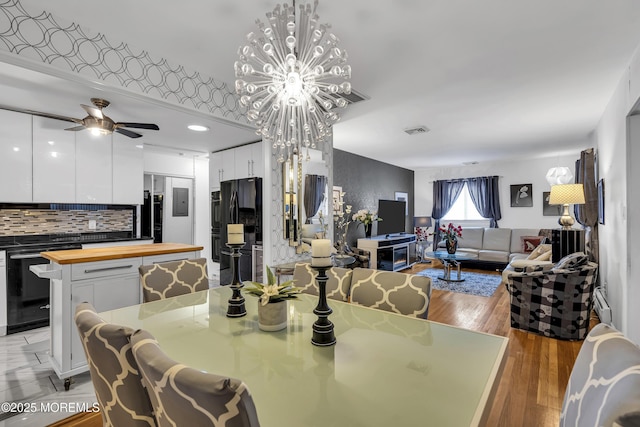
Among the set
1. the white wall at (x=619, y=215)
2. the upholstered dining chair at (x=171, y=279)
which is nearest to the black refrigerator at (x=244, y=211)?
the upholstered dining chair at (x=171, y=279)

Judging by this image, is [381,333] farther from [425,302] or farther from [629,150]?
[629,150]

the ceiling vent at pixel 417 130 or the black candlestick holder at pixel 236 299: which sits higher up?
the ceiling vent at pixel 417 130

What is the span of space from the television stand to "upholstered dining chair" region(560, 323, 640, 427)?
487cm

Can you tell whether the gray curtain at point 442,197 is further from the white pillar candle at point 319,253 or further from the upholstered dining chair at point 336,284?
the white pillar candle at point 319,253

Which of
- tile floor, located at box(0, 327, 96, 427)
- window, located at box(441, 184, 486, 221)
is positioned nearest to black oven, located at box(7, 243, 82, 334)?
tile floor, located at box(0, 327, 96, 427)

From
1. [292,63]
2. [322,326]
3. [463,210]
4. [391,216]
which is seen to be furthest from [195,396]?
[463,210]

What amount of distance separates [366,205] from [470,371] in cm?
552

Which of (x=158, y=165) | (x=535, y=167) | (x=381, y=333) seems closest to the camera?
(x=381, y=333)

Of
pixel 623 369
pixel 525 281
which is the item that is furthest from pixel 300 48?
pixel 525 281

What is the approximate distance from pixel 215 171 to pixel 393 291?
12.3ft

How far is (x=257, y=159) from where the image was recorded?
3.95 m

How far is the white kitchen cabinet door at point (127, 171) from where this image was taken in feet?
12.8

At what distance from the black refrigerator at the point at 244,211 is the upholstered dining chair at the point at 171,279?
A: 1.34 metres

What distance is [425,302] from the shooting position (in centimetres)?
161
